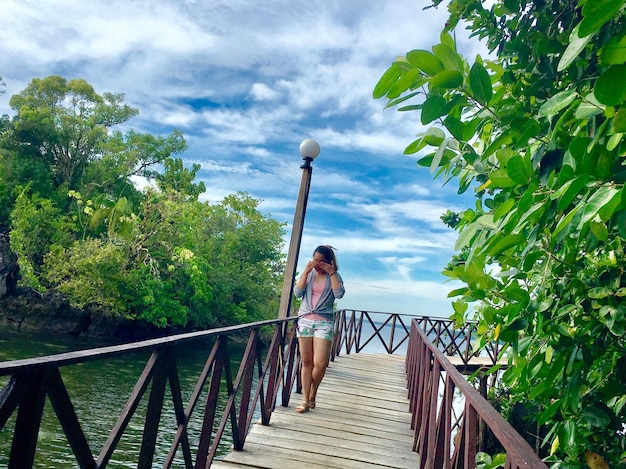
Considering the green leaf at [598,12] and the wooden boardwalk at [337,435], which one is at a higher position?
the green leaf at [598,12]

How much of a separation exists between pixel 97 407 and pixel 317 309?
9852 mm

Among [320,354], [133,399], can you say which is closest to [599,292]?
[133,399]

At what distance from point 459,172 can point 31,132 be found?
31.1 metres

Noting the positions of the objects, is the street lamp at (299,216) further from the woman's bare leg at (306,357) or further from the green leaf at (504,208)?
the green leaf at (504,208)

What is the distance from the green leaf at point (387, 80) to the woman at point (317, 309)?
3802 millimetres

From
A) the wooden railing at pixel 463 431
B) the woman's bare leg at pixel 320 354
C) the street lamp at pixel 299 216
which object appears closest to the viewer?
the wooden railing at pixel 463 431

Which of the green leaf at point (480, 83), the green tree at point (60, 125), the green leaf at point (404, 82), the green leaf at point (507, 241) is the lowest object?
the green leaf at point (507, 241)

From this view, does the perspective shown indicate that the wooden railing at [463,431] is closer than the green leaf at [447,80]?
No

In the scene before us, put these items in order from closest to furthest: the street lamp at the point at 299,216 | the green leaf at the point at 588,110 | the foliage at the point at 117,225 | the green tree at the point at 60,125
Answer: the green leaf at the point at 588,110 → the street lamp at the point at 299,216 → the foliage at the point at 117,225 → the green tree at the point at 60,125

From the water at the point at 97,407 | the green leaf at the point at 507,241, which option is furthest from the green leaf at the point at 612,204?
the water at the point at 97,407

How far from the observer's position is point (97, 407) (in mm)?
12242

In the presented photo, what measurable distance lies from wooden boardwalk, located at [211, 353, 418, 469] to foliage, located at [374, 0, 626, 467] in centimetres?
217

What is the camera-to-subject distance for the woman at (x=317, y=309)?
15.7 ft

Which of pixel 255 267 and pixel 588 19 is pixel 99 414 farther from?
pixel 255 267
